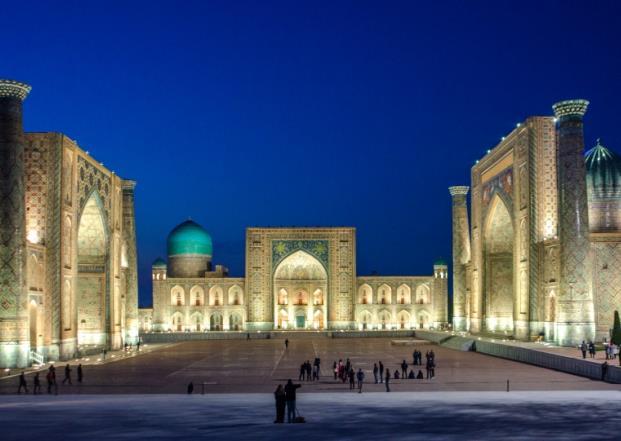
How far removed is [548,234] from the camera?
3134 cm

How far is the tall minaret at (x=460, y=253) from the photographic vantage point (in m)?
45.7

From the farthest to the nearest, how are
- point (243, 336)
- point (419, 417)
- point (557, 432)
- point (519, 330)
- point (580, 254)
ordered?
point (243, 336) → point (519, 330) → point (580, 254) → point (419, 417) → point (557, 432)

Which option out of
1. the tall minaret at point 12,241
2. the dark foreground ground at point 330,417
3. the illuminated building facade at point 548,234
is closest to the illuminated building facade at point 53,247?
the tall minaret at point 12,241

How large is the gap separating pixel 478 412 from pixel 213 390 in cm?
766

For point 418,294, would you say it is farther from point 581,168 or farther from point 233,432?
point 233,432

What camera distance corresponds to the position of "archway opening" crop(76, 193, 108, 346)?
33.9 metres

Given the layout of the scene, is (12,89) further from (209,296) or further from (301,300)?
(301,300)

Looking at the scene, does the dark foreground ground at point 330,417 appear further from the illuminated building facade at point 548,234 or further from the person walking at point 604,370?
the illuminated building facade at point 548,234

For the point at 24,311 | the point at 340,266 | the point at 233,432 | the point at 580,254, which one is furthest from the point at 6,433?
the point at 340,266

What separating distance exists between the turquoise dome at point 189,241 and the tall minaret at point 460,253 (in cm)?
1977

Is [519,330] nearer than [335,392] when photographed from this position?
No

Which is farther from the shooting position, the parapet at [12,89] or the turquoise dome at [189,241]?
the turquoise dome at [189,241]

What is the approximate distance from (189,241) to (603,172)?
32.9m

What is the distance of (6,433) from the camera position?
12070 mm
